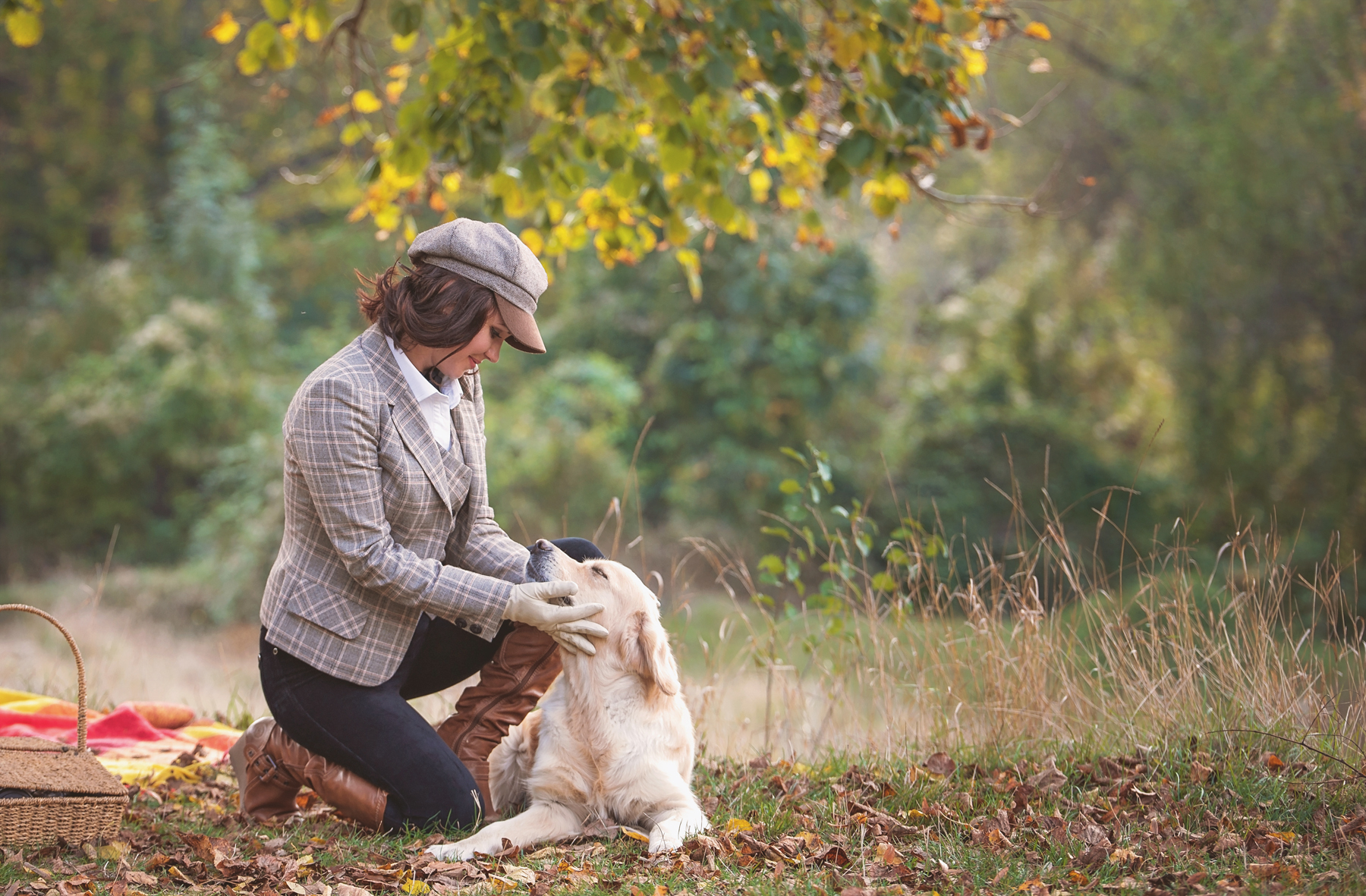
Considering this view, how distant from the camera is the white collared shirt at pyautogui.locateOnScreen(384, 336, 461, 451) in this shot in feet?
9.93

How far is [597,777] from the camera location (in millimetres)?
2988

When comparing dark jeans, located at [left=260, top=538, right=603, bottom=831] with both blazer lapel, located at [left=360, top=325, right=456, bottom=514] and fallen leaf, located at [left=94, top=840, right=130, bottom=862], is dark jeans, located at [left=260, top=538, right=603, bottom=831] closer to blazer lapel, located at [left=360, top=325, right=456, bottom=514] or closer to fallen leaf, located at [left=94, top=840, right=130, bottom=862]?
fallen leaf, located at [left=94, top=840, right=130, bottom=862]

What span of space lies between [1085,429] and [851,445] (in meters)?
2.56

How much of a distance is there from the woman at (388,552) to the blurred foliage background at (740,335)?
671cm

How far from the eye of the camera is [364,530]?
2877 mm

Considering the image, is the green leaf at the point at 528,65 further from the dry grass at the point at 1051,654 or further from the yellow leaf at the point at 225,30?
the dry grass at the point at 1051,654

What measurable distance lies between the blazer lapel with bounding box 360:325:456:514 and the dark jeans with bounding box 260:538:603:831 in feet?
2.04

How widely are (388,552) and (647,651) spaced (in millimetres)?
765

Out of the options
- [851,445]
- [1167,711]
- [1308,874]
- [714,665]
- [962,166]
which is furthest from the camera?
[962,166]

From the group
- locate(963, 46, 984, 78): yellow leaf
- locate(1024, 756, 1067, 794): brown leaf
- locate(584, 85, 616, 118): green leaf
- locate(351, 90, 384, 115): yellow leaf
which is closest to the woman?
locate(584, 85, 616, 118): green leaf

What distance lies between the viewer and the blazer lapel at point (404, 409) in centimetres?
298

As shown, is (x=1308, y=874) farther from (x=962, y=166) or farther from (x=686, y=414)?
(x=962, y=166)

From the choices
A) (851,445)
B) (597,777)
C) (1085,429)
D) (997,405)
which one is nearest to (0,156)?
(851,445)

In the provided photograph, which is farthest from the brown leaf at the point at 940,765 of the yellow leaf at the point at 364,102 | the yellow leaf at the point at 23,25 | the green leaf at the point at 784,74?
the yellow leaf at the point at 23,25
